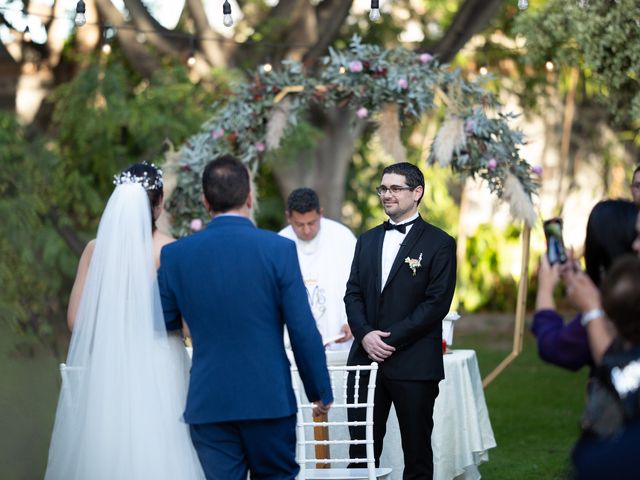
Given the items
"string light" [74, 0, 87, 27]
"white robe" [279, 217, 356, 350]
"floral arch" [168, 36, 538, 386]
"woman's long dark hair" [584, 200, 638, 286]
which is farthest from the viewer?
"floral arch" [168, 36, 538, 386]

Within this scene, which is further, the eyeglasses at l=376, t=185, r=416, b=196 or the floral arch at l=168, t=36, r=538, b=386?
the floral arch at l=168, t=36, r=538, b=386

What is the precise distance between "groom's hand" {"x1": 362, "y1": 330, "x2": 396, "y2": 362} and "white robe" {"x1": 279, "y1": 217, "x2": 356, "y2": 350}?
4.18 feet

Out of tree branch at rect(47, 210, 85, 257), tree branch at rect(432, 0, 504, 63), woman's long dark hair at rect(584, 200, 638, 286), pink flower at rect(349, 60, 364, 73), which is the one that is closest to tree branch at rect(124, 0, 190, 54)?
tree branch at rect(47, 210, 85, 257)

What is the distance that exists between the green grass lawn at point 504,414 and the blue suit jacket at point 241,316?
2.33 m

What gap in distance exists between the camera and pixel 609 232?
13.7ft

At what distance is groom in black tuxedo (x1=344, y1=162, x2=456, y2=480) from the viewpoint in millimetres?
5746

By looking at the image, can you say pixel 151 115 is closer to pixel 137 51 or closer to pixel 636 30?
pixel 137 51

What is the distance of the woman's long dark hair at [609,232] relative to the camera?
13.6 feet

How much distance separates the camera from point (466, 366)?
6.81 metres

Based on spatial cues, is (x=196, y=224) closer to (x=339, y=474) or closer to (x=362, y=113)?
(x=362, y=113)

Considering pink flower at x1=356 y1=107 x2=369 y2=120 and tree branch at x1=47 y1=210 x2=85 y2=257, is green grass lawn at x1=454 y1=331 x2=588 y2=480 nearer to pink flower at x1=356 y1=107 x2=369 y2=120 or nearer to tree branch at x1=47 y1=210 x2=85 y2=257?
pink flower at x1=356 y1=107 x2=369 y2=120

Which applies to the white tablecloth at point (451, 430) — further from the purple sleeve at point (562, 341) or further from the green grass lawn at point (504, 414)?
the purple sleeve at point (562, 341)

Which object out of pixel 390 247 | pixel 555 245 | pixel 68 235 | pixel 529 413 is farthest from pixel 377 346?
pixel 68 235

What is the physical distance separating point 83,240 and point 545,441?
5.73 m
